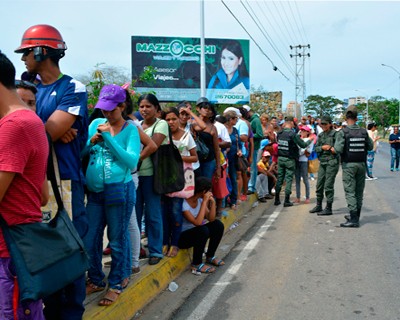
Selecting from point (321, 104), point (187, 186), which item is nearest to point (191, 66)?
point (187, 186)

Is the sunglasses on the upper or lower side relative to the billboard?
lower

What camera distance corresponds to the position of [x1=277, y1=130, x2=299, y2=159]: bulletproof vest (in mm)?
9422

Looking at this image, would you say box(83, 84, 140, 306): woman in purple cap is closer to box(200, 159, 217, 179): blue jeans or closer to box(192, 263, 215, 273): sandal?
box(192, 263, 215, 273): sandal

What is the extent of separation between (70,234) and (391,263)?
14.5 ft

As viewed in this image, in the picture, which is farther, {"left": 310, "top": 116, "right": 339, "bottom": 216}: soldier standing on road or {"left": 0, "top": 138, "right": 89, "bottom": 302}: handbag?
{"left": 310, "top": 116, "right": 339, "bottom": 216}: soldier standing on road

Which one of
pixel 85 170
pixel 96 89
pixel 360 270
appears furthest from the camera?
pixel 96 89

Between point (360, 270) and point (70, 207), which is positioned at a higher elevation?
point (70, 207)

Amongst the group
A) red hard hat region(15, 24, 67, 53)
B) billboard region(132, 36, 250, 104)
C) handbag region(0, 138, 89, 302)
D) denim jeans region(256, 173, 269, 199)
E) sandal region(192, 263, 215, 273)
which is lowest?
sandal region(192, 263, 215, 273)

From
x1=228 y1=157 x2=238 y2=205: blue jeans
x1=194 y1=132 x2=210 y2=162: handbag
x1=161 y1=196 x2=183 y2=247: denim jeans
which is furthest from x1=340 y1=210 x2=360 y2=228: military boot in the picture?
x1=161 y1=196 x2=183 y2=247: denim jeans

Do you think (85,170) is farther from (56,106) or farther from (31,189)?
(31,189)

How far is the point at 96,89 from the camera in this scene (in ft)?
29.5

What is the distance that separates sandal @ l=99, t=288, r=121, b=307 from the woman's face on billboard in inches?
976

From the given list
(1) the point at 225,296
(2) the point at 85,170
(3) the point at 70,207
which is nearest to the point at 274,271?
(1) the point at 225,296

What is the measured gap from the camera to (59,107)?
281 centimetres
